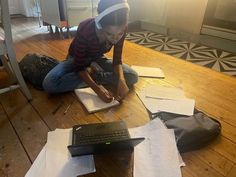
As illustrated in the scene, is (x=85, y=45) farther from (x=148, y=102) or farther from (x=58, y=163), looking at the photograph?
(x=58, y=163)

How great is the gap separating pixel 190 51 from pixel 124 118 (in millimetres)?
1398

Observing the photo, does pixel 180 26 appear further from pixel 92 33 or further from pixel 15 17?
pixel 15 17

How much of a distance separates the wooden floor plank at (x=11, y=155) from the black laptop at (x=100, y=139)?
0.20 meters

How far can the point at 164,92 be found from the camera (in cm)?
129

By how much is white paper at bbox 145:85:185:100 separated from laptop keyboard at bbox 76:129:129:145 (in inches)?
17.9

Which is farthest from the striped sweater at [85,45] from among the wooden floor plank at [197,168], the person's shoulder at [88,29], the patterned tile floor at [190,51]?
the patterned tile floor at [190,51]

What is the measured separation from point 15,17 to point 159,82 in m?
2.86

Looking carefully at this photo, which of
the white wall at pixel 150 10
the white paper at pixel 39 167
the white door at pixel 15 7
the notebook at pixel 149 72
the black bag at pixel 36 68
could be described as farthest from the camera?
the white door at pixel 15 7

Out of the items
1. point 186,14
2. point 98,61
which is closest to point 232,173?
point 98,61

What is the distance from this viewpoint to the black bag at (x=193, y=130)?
0.90 meters

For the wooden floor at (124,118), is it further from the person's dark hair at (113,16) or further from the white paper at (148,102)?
the person's dark hair at (113,16)

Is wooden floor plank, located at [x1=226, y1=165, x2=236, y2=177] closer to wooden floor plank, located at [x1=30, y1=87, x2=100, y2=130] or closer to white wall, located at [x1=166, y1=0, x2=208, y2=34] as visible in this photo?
wooden floor plank, located at [x1=30, y1=87, x2=100, y2=130]

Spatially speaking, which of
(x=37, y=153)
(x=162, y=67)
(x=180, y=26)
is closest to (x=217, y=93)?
(x=162, y=67)

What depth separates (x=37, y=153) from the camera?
870 mm
